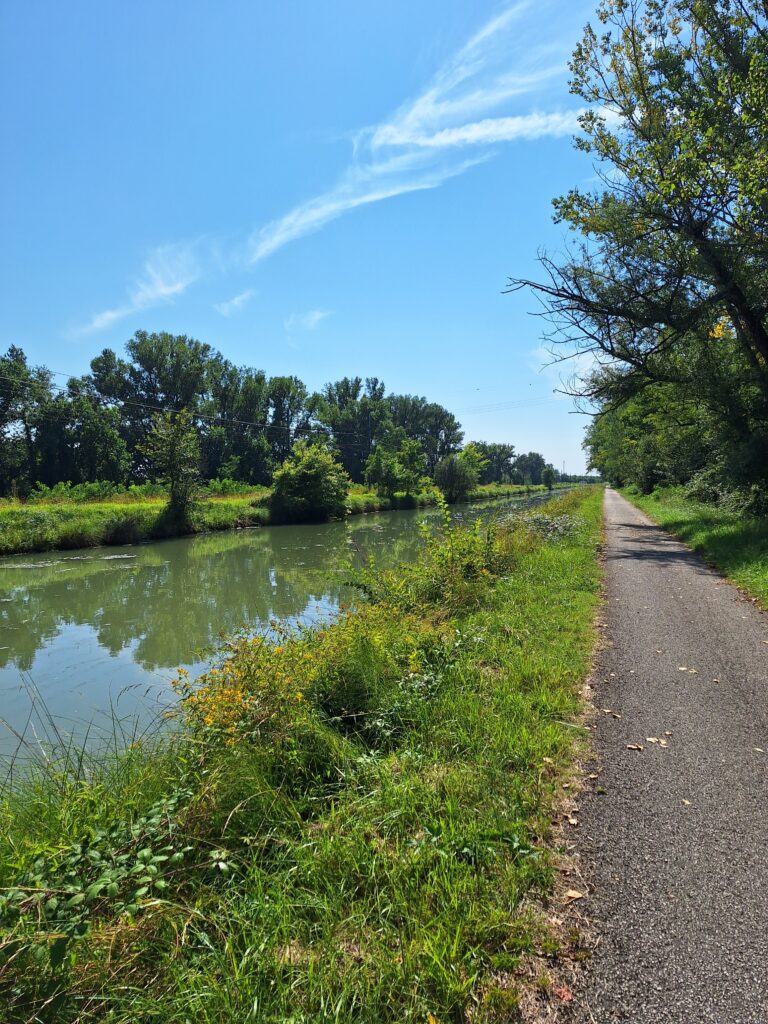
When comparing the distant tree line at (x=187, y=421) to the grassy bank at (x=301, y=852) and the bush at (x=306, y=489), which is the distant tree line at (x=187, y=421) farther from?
the grassy bank at (x=301, y=852)

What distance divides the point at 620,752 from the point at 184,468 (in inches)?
1177

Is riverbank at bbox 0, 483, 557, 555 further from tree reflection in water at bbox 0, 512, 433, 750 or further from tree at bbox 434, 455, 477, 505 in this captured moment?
tree at bbox 434, 455, 477, 505

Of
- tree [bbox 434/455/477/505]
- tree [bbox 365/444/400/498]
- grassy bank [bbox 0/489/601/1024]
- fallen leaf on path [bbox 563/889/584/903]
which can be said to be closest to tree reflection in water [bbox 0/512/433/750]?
grassy bank [bbox 0/489/601/1024]

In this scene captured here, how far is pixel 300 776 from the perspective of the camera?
11.3 ft

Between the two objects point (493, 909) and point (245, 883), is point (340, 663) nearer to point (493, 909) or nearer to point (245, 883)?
point (245, 883)

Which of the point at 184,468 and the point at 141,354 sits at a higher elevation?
the point at 141,354

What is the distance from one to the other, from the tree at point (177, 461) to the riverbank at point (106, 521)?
759 millimetres

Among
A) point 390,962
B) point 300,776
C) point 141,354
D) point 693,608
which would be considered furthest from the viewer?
point 141,354

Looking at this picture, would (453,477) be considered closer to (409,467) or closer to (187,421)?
(409,467)

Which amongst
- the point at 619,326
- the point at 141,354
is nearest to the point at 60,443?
the point at 141,354

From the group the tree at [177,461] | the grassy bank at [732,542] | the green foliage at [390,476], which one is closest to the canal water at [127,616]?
the grassy bank at [732,542]

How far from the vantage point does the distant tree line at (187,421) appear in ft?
163

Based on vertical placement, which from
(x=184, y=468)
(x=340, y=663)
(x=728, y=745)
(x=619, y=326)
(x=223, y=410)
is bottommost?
(x=728, y=745)

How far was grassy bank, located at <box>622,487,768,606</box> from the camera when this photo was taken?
8922 mm
